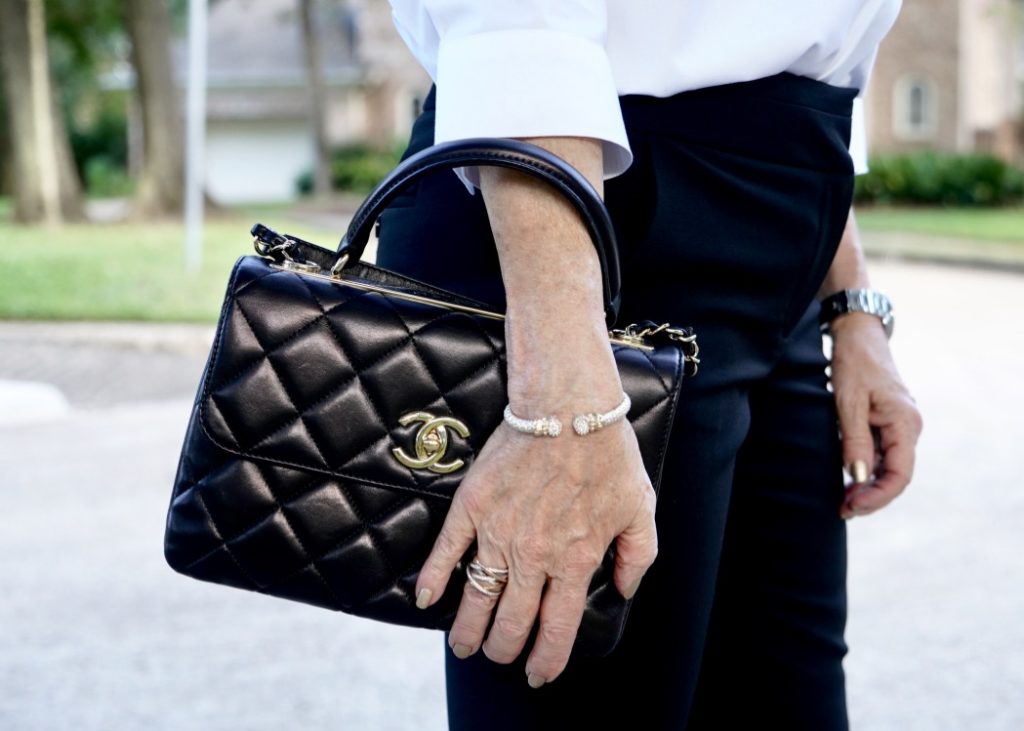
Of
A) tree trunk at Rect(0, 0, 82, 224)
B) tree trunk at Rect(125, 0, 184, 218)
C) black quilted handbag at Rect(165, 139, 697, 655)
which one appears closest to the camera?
black quilted handbag at Rect(165, 139, 697, 655)

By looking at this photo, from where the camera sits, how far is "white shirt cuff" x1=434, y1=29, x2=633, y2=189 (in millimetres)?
1101

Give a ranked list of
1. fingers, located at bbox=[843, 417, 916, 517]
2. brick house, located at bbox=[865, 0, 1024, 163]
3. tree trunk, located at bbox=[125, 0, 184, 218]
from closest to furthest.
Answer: fingers, located at bbox=[843, 417, 916, 517] < tree trunk, located at bbox=[125, 0, 184, 218] < brick house, located at bbox=[865, 0, 1024, 163]

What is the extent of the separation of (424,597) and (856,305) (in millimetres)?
795

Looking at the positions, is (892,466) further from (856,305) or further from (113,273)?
(113,273)

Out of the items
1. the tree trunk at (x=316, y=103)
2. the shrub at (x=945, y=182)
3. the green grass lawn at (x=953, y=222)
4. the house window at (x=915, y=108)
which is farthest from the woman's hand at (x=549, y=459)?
the house window at (x=915, y=108)

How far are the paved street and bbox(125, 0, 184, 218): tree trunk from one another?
14756 millimetres

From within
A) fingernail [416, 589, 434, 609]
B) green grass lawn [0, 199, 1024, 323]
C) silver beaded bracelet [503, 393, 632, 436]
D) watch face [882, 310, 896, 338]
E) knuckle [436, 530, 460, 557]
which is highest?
silver beaded bracelet [503, 393, 632, 436]

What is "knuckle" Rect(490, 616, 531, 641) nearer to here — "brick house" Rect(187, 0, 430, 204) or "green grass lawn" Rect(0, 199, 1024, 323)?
"green grass lawn" Rect(0, 199, 1024, 323)

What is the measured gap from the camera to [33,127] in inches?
791

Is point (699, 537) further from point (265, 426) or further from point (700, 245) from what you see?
point (265, 426)

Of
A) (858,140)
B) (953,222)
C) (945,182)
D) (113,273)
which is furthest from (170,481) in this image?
(945,182)

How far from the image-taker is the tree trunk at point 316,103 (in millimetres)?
33906

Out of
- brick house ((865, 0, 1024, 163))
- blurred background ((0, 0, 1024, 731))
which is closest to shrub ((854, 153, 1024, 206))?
blurred background ((0, 0, 1024, 731))

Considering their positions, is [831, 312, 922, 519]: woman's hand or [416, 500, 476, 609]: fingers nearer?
[416, 500, 476, 609]: fingers
